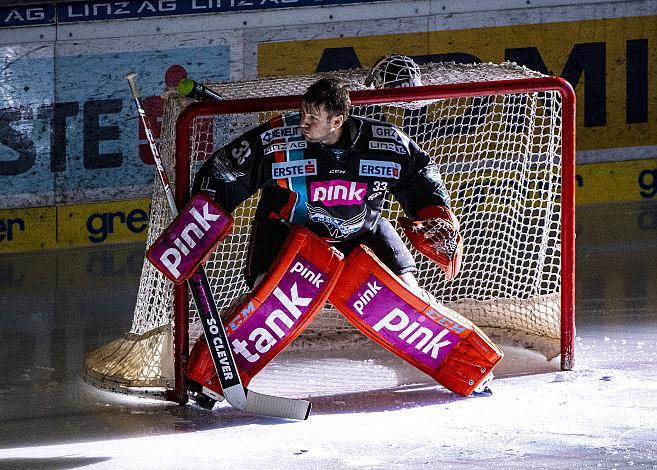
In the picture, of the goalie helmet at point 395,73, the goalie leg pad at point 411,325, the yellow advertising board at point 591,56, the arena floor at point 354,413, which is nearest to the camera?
the arena floor at point 354,413

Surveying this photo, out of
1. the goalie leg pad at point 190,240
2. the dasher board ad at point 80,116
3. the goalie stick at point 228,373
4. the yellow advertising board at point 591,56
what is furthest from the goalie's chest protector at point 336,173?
the yellow advertising board at point 591,56

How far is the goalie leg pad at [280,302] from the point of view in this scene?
4.64 meters

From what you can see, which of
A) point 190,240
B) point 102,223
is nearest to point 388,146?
point 190,240

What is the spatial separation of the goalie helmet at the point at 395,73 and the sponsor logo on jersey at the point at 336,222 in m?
0.67

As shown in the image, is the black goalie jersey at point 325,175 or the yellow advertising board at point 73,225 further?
the yellow advertising board at point 73,225

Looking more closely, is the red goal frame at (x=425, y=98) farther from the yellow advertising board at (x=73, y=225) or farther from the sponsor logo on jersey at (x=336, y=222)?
the yellow advertising board at (x=73, y=225)

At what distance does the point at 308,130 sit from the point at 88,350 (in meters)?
1.70

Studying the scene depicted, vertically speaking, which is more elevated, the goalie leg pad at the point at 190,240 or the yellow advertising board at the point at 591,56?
the yellow advertising board at the point at 591,56

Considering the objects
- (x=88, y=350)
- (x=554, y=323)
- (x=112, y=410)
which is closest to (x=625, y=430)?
(x=554, y=323)

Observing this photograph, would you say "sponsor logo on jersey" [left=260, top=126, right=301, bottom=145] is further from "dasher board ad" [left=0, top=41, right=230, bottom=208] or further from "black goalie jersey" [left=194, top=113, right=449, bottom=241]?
"dasher board ad" [left=0, top=41, right=230, bottom=208]

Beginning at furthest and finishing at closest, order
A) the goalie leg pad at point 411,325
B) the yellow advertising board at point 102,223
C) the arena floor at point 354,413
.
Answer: the yellow advertising board at point 102,223 → the goalie leg pad at point 411,325 → the arena floor at point 354,413

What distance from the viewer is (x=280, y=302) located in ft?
15.3

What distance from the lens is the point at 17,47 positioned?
8.04 meters

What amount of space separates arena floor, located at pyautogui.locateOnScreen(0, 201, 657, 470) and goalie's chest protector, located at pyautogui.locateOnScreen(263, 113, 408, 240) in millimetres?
661
